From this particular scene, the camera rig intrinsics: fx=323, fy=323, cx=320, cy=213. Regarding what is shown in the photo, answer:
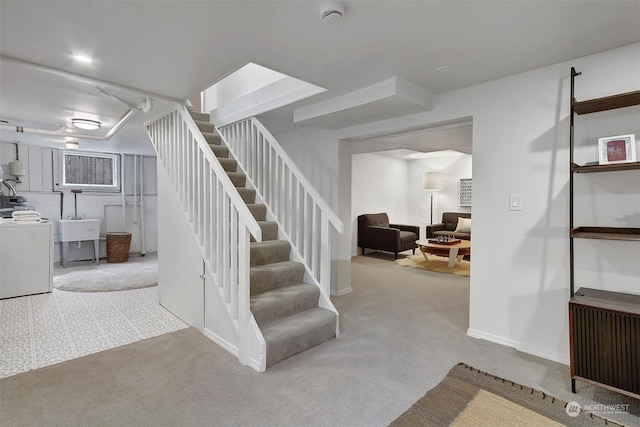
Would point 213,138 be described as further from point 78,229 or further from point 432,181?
point 432,181

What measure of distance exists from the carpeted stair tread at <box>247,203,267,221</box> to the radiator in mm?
2720

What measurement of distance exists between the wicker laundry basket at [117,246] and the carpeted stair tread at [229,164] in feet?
11.5

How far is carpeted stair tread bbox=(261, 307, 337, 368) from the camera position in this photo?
7.48ft

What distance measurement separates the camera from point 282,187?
345 cm

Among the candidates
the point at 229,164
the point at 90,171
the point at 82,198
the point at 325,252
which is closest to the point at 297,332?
the point at 325,252

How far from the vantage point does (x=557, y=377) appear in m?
2.12

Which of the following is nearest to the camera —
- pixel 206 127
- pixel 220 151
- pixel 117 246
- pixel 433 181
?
pixel 220 151

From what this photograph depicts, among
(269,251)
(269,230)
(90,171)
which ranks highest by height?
(90,171)

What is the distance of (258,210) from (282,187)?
0.37 metres

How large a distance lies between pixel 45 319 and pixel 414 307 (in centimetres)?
372

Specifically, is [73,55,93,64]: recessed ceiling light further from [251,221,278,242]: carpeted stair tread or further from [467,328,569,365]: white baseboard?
[467,328,569,365]: white baseboard

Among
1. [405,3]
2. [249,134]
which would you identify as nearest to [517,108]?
[405,3]

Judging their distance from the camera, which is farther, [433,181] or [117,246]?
[433,181]

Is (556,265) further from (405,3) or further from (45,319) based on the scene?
(45,319)
